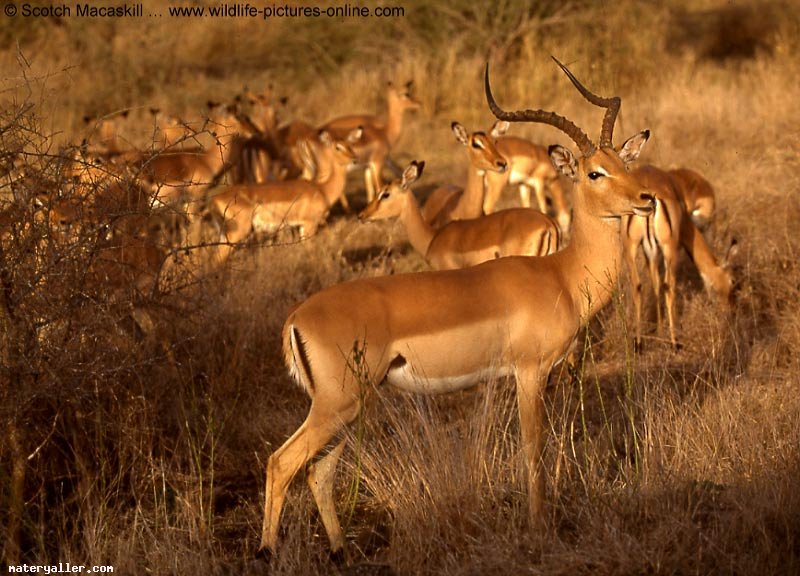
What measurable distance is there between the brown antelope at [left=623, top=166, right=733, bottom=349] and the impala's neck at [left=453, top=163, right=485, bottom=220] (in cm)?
156

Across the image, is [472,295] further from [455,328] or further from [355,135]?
[355,135]

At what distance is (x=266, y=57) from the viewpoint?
1845 centimetres

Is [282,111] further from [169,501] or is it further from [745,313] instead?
[169,501]

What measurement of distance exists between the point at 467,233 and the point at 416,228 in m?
0.59

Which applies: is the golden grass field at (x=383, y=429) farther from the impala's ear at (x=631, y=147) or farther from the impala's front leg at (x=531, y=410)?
the impala's ear at (x=631, y=147)

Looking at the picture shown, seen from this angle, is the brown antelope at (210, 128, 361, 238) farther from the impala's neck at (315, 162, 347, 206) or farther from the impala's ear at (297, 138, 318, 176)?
the impala's ear at (297, 138, 318, 176)

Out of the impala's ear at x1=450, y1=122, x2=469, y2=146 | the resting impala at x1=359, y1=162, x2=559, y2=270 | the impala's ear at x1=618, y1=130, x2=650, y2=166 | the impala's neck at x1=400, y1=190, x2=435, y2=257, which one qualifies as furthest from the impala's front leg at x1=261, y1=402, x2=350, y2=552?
the impala's ear at x1=450, y1=122, x2=469, y2=146

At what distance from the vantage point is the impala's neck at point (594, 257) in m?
5.34

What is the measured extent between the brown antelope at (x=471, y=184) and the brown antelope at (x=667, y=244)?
1362 millimetres

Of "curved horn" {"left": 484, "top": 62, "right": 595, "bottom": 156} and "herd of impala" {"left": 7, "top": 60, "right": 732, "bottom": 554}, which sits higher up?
"curved horn" {"left": 484, "top": 62, "right": 595, "bottom": 156}

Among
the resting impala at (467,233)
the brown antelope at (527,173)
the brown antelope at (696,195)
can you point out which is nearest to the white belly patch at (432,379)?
the resting impala at (467,233)

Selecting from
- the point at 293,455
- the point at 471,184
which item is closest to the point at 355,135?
the point at 471,184

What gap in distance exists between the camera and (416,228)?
27.3ft

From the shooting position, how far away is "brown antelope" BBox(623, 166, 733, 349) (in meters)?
7.52
